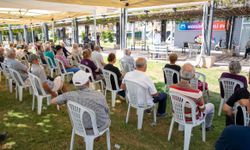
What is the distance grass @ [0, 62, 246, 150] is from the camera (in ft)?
9.86

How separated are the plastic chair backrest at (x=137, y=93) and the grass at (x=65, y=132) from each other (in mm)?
478

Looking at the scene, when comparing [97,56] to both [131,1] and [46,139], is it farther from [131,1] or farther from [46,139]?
[46,139]

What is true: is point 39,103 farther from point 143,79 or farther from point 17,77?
point 143,79

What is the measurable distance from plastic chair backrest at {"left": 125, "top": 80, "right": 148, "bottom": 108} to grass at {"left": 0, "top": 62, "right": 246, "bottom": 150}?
0.48 metres

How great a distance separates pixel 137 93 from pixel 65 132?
1.35 metres

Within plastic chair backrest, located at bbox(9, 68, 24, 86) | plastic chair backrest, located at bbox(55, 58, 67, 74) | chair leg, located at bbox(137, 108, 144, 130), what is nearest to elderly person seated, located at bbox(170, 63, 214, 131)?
chair leg, located at bbox(137, 108, 144, 130)

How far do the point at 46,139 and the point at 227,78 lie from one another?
124 inches

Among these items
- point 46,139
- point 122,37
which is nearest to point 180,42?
point 122,37

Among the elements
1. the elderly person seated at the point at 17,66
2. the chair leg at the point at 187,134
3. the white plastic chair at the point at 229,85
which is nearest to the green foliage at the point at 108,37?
the elderly person seated at the point at 17,66

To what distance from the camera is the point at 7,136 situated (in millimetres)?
3234

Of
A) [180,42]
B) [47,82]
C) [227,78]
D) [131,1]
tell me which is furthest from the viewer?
[180,42]

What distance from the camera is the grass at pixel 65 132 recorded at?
118 inches

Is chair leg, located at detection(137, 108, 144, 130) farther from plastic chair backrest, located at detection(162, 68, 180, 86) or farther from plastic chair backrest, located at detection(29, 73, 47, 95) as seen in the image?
plastic chair backrest, located at detection(29, 73, 47, 95)

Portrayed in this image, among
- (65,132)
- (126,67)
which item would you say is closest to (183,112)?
(65,132)
